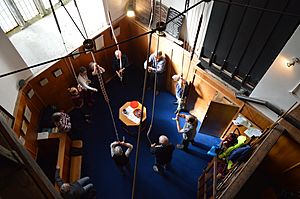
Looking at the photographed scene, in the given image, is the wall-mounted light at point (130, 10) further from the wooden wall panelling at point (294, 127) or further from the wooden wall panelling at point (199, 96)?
the wooden wall panelling at point (294, 127)

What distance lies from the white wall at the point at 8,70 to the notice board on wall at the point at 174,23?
279cm

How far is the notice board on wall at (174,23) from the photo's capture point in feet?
14.6

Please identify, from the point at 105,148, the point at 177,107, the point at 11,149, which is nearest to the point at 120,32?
the point at 177,107

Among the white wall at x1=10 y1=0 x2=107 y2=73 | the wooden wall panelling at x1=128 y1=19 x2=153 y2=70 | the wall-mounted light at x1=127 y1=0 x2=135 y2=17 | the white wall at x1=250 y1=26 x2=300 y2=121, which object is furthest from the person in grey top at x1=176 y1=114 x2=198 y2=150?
the white wall at x1=10 y1=0 x2=107 y2=73

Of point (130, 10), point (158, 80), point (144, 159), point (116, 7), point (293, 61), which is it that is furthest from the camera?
point (158, 80)

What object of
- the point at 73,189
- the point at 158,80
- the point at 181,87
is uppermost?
the point at 181,87

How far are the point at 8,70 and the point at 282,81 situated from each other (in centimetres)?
416

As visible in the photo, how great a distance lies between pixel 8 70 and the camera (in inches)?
150

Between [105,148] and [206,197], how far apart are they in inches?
85.9

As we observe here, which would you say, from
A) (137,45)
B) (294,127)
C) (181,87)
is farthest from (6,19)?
(294,127)

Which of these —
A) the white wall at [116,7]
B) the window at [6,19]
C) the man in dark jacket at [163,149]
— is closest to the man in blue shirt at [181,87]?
the man in dark jacket at [163,149]

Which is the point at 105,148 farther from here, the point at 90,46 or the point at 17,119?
the point at 90,46

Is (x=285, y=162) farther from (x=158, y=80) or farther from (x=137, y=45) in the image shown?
(x=137, y=45)

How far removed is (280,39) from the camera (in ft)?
10.4
